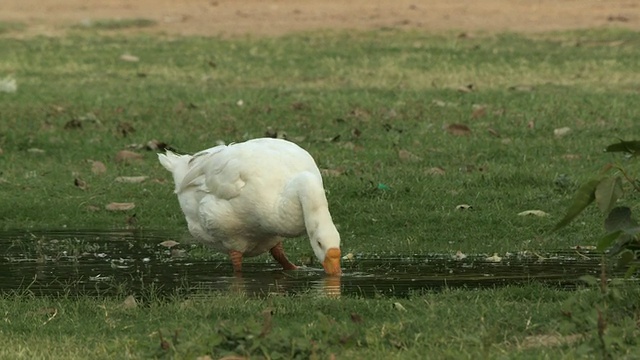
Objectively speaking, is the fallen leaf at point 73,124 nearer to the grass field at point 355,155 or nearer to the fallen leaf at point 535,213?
the grass field at point 355,155

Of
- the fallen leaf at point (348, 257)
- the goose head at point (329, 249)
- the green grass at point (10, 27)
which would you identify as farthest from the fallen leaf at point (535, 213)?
the green grass at point (10, 27)

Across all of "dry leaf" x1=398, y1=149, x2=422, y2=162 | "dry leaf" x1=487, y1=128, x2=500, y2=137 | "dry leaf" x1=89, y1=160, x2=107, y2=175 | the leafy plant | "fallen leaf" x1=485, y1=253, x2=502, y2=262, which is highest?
the leafy plant

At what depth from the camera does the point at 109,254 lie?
9.26 metres

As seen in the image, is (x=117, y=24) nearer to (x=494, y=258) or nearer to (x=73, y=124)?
(x=73, y=124)

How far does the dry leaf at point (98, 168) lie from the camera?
12367 millimetres

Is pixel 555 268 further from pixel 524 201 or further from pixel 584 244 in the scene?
pixel 524 201

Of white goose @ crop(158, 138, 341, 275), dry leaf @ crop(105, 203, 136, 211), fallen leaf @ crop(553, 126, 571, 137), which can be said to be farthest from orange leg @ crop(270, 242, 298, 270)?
fallen leaf @ crop(553, 126, 571, 137)

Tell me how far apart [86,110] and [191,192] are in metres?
6.63

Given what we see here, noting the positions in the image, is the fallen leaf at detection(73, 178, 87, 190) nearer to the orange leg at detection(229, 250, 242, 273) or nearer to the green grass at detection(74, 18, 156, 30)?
the orange leg at detection(229, 250, 242, 273)

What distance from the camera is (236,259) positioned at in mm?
8734

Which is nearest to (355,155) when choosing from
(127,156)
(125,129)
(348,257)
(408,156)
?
(408,156)

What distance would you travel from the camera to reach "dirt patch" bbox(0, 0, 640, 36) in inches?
1017

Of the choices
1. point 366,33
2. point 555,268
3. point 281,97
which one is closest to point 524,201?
point 555,268

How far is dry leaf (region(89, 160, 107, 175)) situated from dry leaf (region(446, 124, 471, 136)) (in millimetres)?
3616
